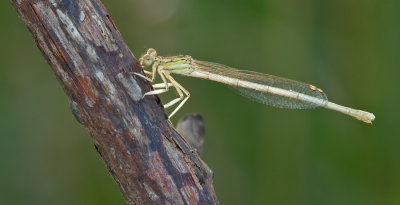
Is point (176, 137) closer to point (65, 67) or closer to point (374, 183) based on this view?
point (65, 67)

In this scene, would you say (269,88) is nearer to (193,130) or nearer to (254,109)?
(254,109)

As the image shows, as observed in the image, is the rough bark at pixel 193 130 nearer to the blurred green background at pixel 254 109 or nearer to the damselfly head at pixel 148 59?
the damselfly head at pixel 148 59

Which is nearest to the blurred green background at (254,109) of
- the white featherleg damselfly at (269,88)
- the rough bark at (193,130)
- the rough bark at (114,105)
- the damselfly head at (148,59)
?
the white featherleg damselfly at (269,88)

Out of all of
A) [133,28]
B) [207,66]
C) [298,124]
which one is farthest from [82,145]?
[298,124]

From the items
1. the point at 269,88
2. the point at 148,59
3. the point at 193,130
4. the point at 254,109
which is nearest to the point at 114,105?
the point at 193,130

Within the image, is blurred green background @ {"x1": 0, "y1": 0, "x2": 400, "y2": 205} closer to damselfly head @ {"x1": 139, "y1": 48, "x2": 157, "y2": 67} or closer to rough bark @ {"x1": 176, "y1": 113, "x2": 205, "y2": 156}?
damselfly head @ {"x1": 139, "y1": 48, "x2": 157, "y2": 67}

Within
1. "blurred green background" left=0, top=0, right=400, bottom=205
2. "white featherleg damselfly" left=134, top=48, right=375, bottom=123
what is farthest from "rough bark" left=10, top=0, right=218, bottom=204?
"blurred green background" left=0, top=0, right=400, bottom=205
